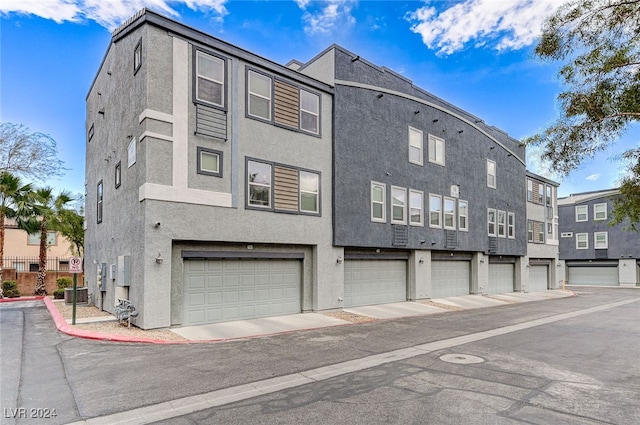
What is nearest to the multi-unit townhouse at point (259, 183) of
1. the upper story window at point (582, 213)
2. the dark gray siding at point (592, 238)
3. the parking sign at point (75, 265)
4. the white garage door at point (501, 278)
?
the parking sign at point (75, 265)

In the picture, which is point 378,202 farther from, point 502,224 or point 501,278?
point 501,278

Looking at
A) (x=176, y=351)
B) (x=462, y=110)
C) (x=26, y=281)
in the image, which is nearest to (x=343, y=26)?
(x=462, y=110)

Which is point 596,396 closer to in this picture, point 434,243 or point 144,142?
point 144,142

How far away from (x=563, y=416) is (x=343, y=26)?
16596mm

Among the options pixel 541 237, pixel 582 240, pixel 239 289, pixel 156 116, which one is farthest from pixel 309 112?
pixel 582 240

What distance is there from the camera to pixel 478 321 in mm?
14594

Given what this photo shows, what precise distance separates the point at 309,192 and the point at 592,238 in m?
42.2

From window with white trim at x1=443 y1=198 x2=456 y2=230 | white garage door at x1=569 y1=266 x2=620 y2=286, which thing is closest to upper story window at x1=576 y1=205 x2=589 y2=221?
white garage door at x1=569 y1=266 x2=620 y2=286

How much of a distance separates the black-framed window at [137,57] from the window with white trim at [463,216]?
57.1ft

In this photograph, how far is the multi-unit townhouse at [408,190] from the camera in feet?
55.5

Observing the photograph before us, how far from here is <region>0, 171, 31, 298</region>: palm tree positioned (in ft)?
69.1

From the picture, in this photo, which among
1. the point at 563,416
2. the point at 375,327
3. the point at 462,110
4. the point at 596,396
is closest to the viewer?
the point at 563,416

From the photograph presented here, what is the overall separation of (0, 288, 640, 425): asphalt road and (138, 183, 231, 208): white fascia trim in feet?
13.5

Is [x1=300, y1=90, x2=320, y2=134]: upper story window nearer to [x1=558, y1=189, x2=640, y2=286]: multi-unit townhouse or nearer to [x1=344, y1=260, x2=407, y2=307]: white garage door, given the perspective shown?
[x1=344, y1=260, x2=407, y2=307]: white garage door
